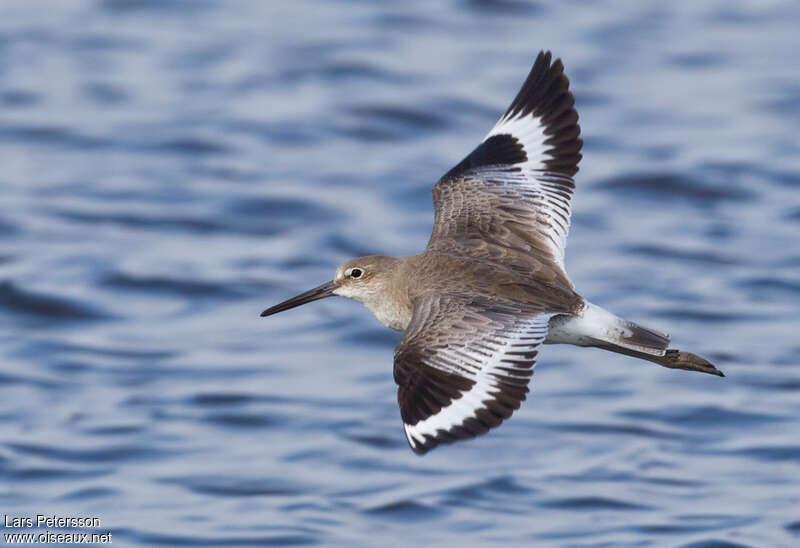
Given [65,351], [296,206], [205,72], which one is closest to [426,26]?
[205,72]

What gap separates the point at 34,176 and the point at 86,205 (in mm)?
1198

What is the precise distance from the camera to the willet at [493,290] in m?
7.77

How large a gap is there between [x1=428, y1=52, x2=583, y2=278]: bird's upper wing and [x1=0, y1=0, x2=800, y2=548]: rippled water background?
9.24 feet

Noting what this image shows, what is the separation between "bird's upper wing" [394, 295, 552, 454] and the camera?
759 centimetres

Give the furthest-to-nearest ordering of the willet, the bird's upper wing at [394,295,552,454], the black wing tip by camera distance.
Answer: the black wing tip < the willet < the bird's upper wing at [394,295,552,454]

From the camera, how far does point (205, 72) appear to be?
19.9 metres

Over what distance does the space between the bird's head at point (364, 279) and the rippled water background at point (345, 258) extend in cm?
278

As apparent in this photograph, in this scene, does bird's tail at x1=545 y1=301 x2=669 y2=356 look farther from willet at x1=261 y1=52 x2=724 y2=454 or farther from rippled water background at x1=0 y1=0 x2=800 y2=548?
rippled water background at x1=0 y1=0 x2=800 y2=548

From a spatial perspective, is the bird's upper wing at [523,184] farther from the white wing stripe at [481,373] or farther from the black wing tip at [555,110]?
the white wing stripe at [481,373]

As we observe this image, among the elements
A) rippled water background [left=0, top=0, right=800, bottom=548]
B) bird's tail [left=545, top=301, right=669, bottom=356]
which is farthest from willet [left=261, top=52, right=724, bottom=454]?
rippled water background [left=0, top=0, right=800, bottom=548]

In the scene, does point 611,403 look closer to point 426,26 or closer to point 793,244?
point 793,244

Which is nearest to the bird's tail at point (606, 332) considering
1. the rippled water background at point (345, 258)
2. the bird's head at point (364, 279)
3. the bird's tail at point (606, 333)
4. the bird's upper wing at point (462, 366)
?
the bird's tail at point (606, 333)

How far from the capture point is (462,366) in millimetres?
7895

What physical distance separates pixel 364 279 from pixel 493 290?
2.79ft
